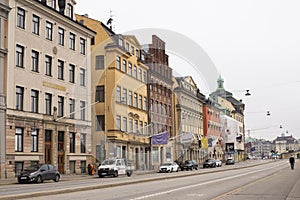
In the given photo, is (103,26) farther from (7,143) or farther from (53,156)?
(7,143)

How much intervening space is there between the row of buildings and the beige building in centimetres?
9

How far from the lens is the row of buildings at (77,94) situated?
130 ft

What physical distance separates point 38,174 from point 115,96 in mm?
23829

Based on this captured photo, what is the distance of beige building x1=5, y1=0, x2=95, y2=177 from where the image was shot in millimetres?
39781

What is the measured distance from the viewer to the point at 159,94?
74312 mm

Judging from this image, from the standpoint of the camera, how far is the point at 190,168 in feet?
217

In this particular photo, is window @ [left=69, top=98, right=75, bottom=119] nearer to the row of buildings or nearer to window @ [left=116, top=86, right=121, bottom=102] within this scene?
the row of buildings

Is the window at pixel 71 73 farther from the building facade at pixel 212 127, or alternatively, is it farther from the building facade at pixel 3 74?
the building facade at pixel 212 127

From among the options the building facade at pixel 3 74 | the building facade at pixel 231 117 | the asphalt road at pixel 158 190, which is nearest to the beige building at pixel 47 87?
the building facade at pixel 3 74

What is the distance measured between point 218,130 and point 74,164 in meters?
70.1

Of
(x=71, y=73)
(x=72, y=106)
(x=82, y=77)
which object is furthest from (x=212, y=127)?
(x=71, y=73)

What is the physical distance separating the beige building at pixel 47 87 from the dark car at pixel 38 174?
4661mm

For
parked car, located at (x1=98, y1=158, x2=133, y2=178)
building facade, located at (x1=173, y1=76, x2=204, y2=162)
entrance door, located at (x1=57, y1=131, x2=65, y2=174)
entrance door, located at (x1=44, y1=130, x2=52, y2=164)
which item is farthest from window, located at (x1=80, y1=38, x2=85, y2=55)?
building facade, located at (x1=173, y1=76, x2=204, y2=162)

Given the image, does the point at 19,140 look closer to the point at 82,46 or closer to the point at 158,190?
the point at 82,46
